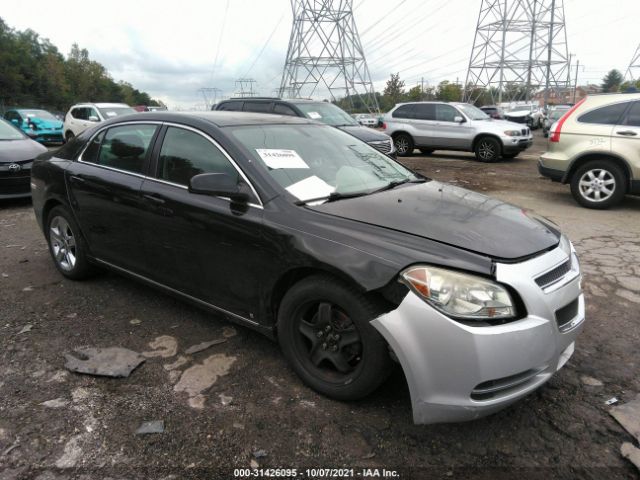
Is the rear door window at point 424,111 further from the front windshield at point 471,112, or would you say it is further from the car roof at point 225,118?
the car roof at point 225,118

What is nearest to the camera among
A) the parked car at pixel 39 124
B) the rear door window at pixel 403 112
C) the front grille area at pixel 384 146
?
the front grille area at pixel 384 146

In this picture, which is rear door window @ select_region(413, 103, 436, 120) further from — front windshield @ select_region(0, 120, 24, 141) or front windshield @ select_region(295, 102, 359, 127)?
front windshield @ select_region(0, 120, 24, 141)

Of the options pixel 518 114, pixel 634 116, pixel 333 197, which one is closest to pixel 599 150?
pixel 634 116

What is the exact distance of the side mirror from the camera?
2832 millimetres

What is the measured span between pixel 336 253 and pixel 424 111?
12.8 metres

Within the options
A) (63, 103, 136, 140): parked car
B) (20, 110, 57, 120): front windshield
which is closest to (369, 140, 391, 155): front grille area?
(63, 103, 136, 140): parked car

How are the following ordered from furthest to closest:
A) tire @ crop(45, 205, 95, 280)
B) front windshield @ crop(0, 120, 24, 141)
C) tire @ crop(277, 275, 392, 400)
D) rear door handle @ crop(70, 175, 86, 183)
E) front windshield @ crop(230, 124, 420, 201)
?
1. front windshield @ crop(0, 120, 24, 141)
2. tire @ crop(45, 205, 95, 280)
3. rear door handle @ crop(70, 175, 86, 183)
4. front windshield @ crop(230, 124, 420, 201)
5. tire @ crop(277, 275, 392, 400)

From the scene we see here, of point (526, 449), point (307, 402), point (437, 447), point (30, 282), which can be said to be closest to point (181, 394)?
point (307, 402)

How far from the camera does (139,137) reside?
3746mm

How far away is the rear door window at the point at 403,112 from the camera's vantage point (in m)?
14.6

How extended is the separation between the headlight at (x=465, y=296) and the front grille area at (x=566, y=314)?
0.33m

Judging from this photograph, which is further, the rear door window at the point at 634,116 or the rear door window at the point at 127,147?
the rear door window at the point at 634,116

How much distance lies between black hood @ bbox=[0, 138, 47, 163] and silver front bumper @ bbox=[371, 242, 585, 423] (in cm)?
746

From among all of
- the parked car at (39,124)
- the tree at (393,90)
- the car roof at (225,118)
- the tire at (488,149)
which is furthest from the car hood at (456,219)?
the tree at (393,90)
